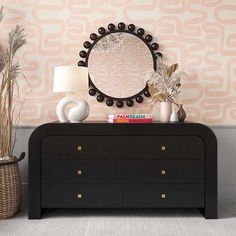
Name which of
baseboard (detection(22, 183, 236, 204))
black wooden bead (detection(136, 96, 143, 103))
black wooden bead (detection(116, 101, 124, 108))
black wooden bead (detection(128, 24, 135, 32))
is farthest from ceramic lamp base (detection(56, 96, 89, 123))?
baseboard (detection(22, 183, 236, 204))

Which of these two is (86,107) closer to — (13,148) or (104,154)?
(104,154)

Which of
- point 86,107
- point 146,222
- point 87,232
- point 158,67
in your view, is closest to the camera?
point 87,232

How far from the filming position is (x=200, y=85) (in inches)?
143

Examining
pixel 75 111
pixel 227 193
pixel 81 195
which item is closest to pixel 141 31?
pixel 75 111

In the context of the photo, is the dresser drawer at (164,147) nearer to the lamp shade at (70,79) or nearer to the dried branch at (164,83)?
the dried branch at (164,83)

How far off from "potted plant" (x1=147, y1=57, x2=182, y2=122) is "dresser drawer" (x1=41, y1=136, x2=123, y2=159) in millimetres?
542

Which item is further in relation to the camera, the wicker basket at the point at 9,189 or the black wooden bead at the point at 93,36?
the black wooden bead at the point at 93,36

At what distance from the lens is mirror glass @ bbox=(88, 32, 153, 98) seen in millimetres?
3602

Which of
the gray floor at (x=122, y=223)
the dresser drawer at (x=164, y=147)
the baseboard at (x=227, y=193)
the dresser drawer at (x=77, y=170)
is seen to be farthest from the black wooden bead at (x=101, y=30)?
the baseboard at (x=227, y=193)

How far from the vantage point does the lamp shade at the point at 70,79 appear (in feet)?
10.2

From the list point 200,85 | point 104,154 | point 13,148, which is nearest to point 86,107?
point 104,154

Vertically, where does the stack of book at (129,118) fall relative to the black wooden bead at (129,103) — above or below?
below

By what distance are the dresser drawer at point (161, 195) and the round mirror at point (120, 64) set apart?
866 millimetres

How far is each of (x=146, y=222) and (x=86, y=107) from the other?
1.05 m
